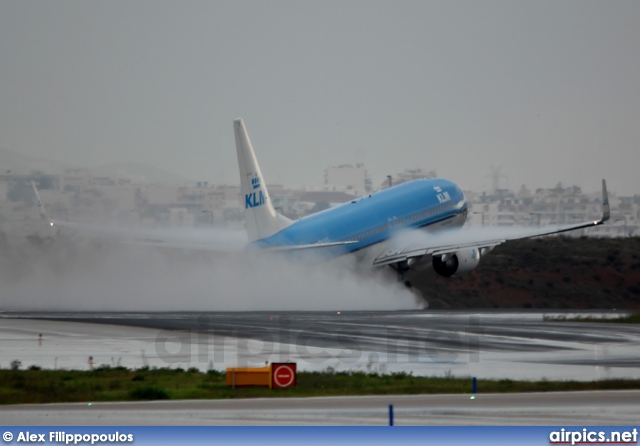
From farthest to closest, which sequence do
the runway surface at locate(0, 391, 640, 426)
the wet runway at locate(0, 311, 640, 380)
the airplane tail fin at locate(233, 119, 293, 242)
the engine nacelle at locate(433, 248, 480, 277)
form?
the engine nacelle at locate(433, 248, 480, 277)
the airplane tail fin at locate(233, 119, 293, 242)
the wet runway at locate(0, 311, 640, 380)
the runway surface at locate(0, 391, 640, 426)

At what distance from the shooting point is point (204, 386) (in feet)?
109

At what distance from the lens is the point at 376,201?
76.8 m

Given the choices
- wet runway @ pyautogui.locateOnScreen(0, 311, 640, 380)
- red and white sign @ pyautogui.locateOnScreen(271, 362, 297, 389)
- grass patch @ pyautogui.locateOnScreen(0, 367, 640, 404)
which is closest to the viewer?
grass patch @ pyautogui.locateOnScreen(0, 367, 640, 404)

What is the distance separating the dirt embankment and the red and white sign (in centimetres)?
4849

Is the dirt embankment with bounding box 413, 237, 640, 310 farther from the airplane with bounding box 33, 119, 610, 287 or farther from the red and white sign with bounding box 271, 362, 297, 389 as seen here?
the red and white sign with bounding box 271, 362, 297, 389

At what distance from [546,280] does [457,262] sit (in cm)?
2142

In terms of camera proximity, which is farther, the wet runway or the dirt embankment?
the dirt embankment

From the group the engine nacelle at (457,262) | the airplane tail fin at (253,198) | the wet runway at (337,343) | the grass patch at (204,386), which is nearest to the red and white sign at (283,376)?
the grass patch at (204,386)

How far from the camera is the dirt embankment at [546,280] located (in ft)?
284

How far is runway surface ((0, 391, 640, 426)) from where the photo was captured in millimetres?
26250

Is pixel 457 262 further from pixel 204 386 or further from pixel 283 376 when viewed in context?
pixel 204 386

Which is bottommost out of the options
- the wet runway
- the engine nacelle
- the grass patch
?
the grass patch

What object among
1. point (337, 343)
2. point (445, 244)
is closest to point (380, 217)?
point (445, 244)

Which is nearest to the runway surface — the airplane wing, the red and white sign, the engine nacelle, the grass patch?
the grass patch
